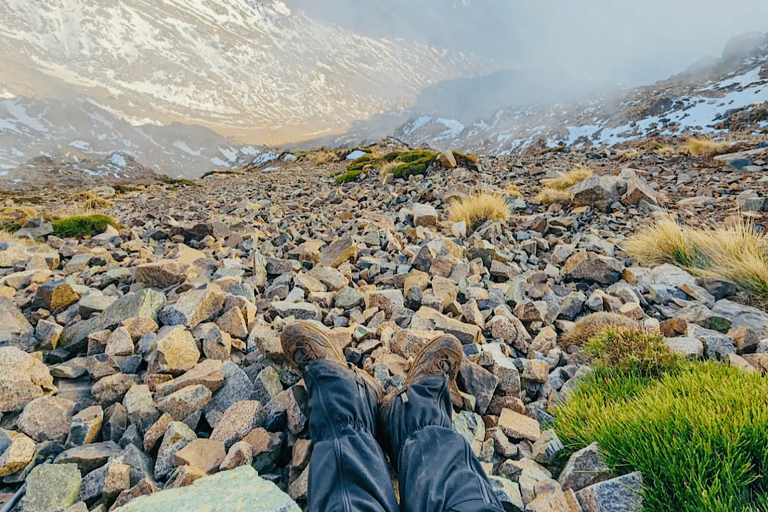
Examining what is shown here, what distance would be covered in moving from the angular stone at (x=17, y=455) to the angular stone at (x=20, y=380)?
13.5 inches

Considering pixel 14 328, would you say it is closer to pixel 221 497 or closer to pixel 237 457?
pixel 237 457

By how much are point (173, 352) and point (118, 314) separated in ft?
2.81

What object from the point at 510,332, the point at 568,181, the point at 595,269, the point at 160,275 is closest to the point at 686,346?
the point at 510,332

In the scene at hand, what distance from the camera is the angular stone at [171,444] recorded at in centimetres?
195

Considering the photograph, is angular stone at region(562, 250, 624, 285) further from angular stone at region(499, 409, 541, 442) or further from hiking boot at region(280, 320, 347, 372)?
hiking boot at region(280, 320, 347, 372)

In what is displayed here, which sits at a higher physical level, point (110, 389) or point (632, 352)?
point (632, 352)

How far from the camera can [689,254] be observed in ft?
15.8

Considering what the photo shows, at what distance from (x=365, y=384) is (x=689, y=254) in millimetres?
4828

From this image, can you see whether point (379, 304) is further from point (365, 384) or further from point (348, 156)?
point (348, 156)

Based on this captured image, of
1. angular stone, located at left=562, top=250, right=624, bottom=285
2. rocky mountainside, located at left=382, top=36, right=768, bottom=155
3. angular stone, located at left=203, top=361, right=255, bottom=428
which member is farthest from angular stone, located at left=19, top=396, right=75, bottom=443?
rocky mountainside, located at left=382, top=36, right=768, bottom=155

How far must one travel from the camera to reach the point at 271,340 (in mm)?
2844

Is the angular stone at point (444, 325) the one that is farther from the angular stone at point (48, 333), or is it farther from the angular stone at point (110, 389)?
the angular stone at point (48, 333)

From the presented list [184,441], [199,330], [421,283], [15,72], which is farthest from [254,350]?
[15,72]

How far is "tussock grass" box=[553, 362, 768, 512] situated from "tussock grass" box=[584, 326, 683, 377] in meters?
0.18
